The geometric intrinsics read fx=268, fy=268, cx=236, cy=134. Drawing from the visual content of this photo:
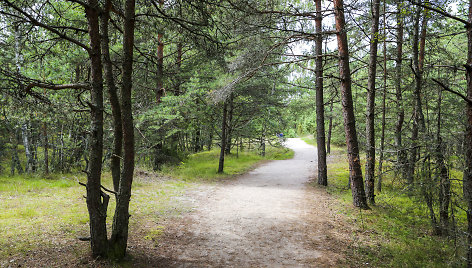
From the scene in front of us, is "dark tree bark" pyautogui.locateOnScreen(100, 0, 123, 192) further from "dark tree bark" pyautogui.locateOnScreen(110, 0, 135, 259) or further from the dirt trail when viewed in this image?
the dirt trail

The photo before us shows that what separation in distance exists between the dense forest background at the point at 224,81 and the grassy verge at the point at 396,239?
335 mm

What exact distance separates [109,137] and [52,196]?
2.74m

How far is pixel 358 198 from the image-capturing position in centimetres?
789

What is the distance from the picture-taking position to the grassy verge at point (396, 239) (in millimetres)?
4711

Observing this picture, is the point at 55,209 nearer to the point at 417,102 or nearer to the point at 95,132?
the point at 95,132

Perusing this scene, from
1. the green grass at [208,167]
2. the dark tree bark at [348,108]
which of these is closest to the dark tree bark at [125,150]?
the dark tree bark at [348,108]

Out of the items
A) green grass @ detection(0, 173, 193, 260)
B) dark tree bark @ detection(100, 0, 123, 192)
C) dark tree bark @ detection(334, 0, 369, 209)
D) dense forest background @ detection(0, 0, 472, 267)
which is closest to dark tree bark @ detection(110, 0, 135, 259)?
dense forest background @ detection(0, 0, 472, 267)

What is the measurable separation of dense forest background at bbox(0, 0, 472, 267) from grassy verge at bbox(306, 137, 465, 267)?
1.10 feet

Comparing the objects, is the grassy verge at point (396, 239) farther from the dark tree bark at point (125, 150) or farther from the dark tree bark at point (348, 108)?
the dark tree bark at point (125, 150)

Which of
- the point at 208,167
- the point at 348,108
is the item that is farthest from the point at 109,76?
the point at 208,167

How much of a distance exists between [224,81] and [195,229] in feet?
19.2

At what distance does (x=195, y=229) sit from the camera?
625cm

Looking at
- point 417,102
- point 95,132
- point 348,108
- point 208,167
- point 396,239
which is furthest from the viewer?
point 208,167

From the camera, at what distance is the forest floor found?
15.1 feet
